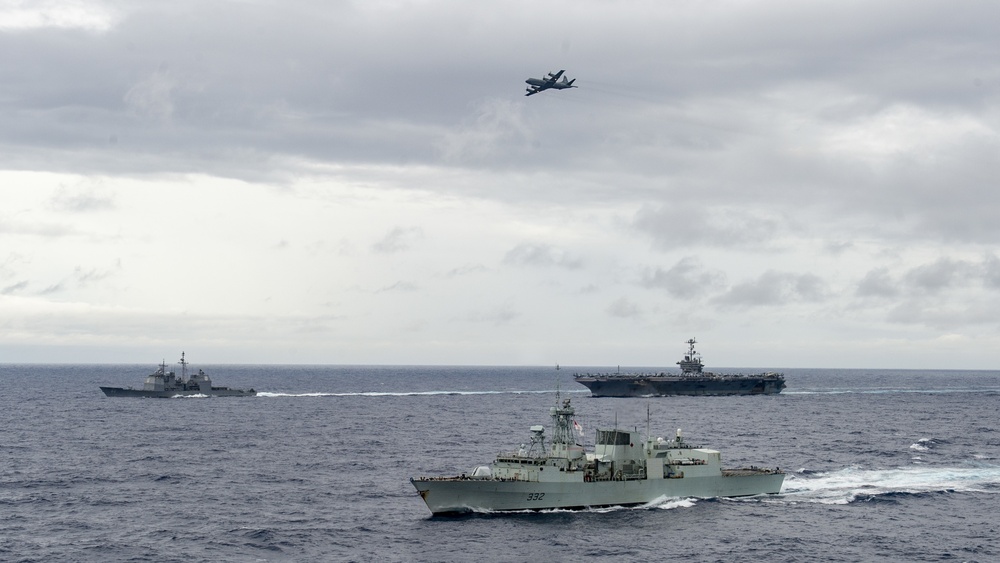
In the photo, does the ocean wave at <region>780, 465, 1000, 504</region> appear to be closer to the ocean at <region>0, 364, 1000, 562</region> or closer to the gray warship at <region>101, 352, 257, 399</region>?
the ocean at <region>0, 364, 1000, 562</region>

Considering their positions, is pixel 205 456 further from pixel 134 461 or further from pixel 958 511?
pixel 958 511

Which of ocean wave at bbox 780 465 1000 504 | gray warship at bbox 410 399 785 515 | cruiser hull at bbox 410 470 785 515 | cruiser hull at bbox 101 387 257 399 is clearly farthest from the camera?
cruiser hull at bbox 101 387 257 399

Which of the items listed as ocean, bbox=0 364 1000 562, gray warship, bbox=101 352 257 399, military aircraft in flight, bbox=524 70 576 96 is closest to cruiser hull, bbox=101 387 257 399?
gray warship, bbox=101 352 257 399

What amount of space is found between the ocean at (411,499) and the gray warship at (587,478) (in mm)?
1178

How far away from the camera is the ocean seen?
58500 millimetres

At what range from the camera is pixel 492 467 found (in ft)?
228

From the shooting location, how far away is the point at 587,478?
229 ft

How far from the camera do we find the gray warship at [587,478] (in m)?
66.9

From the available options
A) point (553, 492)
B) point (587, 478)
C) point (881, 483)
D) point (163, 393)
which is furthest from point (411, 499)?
point (163, 393)

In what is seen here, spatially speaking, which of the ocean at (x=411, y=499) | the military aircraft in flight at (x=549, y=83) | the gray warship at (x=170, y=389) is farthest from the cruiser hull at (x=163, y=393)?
the military aircraft in flight at (x=549, y=83)

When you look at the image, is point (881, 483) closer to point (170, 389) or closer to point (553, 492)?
point (553, 492)

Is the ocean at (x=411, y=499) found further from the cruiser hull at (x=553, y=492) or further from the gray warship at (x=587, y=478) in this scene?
the gray warship at (x=587, y=478)

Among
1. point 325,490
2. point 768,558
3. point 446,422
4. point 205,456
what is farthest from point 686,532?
point 446,422

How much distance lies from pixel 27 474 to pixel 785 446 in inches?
3213
